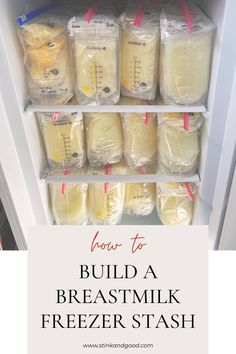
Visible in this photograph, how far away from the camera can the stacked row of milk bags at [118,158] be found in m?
1.24

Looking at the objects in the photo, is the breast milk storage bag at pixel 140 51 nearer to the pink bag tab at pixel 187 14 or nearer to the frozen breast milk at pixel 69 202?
the pink bag tab at pixel 187 14

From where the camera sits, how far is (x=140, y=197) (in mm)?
1478

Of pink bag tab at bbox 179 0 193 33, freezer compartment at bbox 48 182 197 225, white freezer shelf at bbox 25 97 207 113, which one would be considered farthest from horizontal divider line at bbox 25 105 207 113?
freezer compartment at bbox 48 182 197 225

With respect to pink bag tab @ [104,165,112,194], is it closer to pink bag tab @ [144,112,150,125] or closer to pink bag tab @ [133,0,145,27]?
pink bag tab @ [144,112,150,125]

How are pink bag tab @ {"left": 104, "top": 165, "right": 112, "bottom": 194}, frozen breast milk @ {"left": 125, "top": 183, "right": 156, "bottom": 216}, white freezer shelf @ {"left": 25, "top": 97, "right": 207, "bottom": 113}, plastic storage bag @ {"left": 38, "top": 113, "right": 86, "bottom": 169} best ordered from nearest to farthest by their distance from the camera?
white freezer shelf @ {"left": 25, "top": 97, "right": 207, "bottom": 113}, plastic storage bag @ {"left": 38, "top": 113, "right": 86, "bottom": 169}, pink bag tab @ {"left": 104, "top": 165, "right": 112, "bottom": 194}, frozen breast milk @ {"left": 125, "top": 183, "right": 156, "bottom": 216}

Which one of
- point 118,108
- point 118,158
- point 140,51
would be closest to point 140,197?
point 118,158

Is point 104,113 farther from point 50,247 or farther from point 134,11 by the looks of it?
point 50,247

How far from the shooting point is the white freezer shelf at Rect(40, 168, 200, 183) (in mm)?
1291

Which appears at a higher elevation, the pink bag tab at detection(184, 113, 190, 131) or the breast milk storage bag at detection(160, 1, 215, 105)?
the breast milk storage bag at detection(160, 1, 215, 105)

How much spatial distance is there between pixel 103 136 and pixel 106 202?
291 millimetres

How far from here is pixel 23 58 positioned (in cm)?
109

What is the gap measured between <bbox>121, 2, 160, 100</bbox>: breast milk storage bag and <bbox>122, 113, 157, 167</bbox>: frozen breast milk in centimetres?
10

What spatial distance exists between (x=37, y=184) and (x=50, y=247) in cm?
79

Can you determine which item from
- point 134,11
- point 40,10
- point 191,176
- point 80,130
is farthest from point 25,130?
point 191,176
